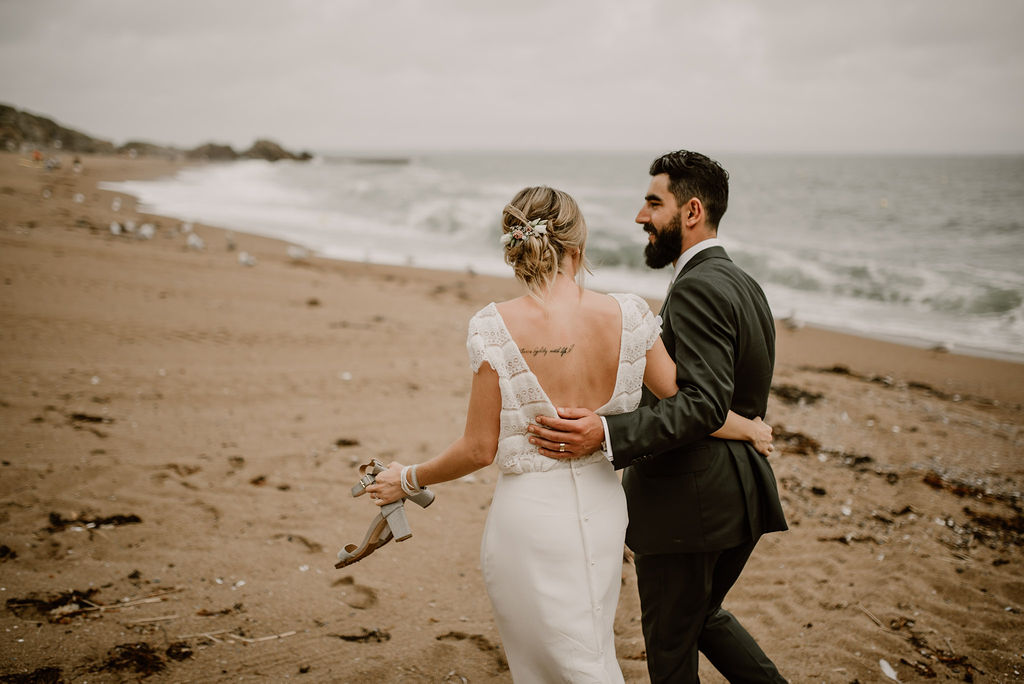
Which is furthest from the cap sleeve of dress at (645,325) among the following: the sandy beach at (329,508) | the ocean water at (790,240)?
the ocean water at (790,240)

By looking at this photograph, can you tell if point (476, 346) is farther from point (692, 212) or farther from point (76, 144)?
point (76, 144)

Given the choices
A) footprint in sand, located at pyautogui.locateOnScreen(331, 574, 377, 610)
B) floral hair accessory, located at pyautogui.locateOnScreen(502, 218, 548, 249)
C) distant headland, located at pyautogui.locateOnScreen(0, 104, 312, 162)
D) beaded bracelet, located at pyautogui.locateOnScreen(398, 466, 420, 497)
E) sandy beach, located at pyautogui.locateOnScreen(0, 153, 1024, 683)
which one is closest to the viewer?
floral hair accessory, located at pyautogui.locateOnScreen(502, 218, 548, 249)

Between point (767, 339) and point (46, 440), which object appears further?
point (46, 440)

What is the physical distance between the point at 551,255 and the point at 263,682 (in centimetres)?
248

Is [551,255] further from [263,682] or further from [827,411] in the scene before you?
[827,411]

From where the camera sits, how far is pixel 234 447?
531 centimetres

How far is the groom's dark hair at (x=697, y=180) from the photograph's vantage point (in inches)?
96.8

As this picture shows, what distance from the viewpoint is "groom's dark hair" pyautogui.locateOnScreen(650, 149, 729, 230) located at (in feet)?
8.07

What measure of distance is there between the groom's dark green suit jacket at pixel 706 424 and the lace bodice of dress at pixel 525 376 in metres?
0.11

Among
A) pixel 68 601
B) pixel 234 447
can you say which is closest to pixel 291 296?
pixel 234 447

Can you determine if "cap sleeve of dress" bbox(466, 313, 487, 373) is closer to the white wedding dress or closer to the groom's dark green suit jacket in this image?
the white wedding dress

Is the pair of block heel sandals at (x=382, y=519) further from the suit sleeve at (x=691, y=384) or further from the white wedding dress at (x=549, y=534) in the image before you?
the suit sleeve at (x=691, y=384)

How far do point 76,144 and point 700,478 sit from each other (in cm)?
7593

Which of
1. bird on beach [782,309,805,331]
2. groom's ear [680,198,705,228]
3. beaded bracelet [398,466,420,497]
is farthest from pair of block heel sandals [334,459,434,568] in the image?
bird on beach [782,309,805,331]
